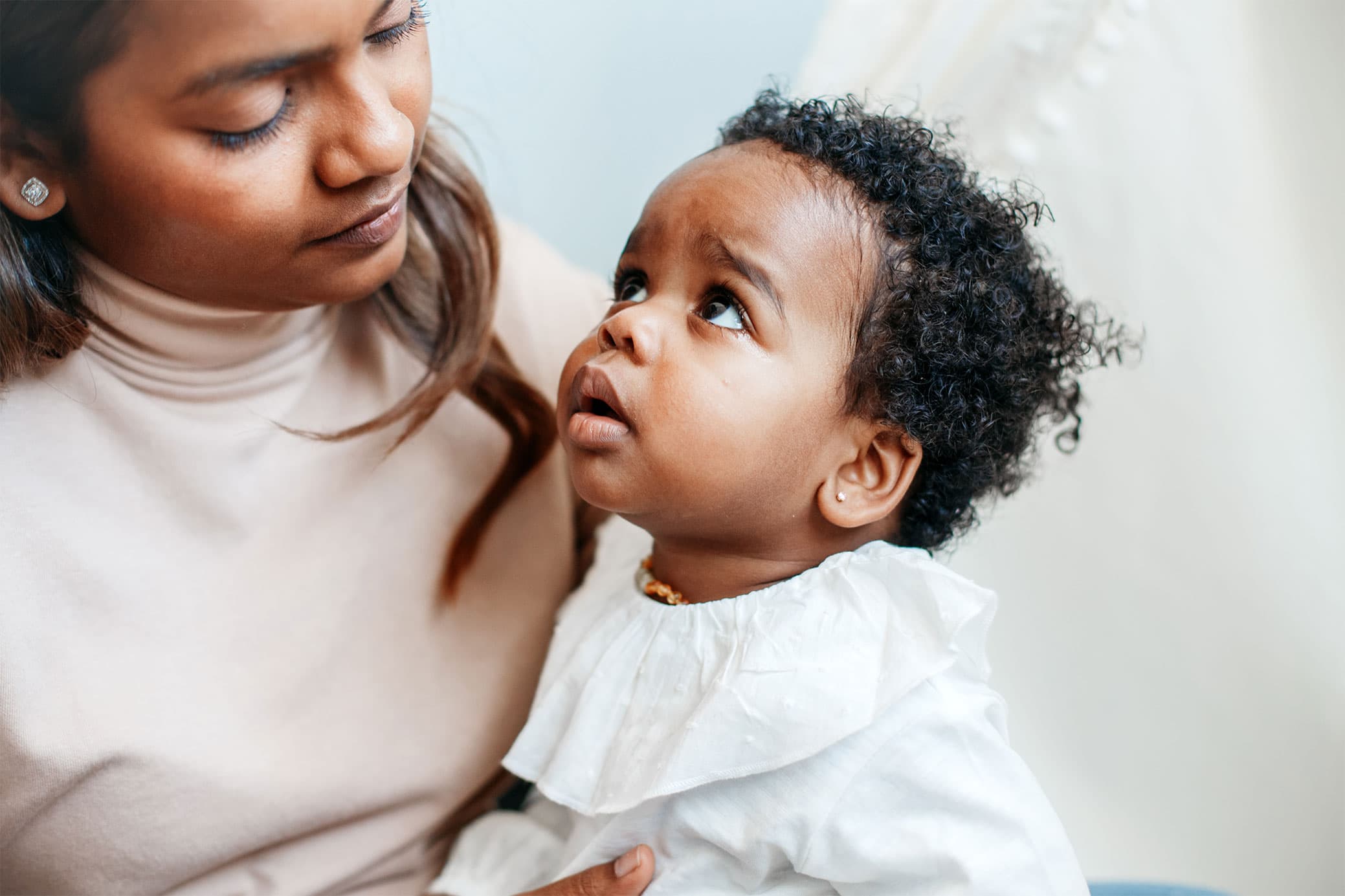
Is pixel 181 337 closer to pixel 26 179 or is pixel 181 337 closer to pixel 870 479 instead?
pixel 26 179

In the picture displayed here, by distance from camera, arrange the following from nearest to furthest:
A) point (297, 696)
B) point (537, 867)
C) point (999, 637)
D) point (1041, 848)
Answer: point (1041, 848)
point (297, 696)
point (537, 867)
point (999, 637)

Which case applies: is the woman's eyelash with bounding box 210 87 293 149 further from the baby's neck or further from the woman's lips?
the baby's neck

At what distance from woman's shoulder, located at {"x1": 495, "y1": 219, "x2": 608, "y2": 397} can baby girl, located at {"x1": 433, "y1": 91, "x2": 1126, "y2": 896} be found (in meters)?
0.26

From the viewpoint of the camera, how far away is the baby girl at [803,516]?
0.96 m

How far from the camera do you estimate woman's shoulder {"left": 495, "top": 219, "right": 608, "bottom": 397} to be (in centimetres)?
138

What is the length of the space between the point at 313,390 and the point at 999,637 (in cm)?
104

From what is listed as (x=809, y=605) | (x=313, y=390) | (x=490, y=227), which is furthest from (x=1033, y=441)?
(x=313, y=390)

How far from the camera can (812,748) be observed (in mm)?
939

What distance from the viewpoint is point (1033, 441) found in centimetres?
125

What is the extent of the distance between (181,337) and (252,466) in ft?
0.51

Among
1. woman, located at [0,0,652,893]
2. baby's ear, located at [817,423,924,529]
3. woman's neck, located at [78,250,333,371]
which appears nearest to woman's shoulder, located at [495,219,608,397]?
woman, located at [0,0,652,893]

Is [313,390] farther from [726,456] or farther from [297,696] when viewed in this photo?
[726,456]

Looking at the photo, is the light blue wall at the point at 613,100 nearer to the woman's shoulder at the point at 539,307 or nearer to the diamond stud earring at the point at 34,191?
the woman's shoulder at the point at 539,307

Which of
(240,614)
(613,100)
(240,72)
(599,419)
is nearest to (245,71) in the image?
(240,72)
